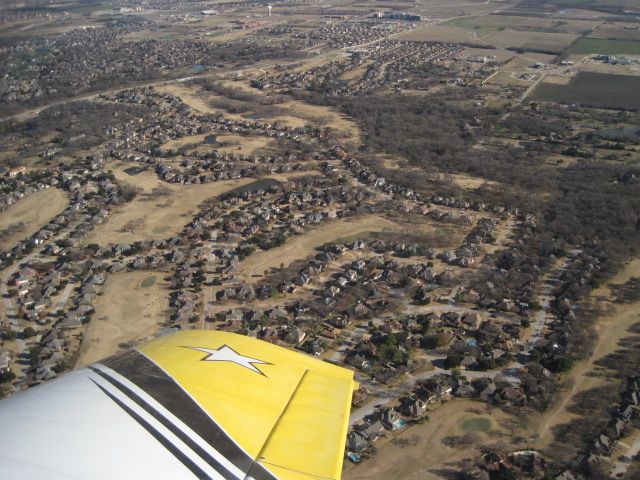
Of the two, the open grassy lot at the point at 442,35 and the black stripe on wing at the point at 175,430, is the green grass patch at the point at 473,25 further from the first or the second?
the black stripe on wing at the point at 175,430

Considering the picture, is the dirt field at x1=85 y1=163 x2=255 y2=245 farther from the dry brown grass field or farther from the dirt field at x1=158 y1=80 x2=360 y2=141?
the dirt field at x1=158 y1=80 x2=360 y2=141

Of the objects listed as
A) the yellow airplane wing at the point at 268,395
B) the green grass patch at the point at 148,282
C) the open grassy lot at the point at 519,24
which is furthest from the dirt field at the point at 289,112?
the open grassy lot at the point at 519,24

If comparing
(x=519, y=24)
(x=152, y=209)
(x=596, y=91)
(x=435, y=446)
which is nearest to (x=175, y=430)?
(x=435, y=446)

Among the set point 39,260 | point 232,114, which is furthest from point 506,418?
point 232,114

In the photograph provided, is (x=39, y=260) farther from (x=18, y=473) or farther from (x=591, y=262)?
(x=591, y=262)

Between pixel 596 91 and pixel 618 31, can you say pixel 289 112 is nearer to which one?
pixel 596 91
